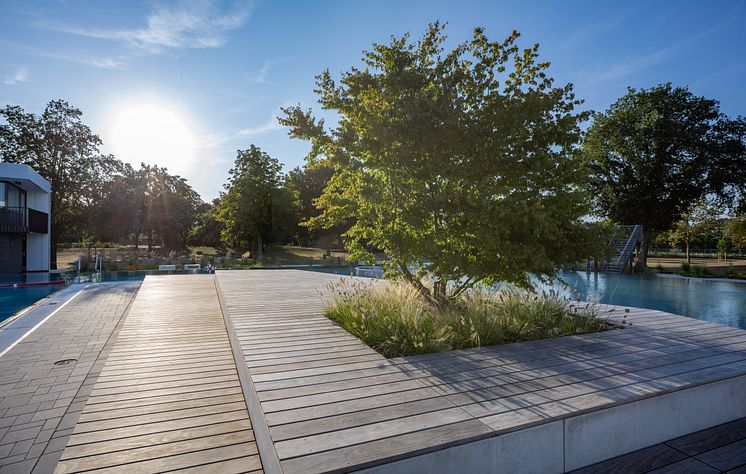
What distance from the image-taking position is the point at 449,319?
4078 mm

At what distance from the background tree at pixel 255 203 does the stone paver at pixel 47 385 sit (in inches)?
647

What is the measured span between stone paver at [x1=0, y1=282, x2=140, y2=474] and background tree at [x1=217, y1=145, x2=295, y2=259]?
53.9 ft

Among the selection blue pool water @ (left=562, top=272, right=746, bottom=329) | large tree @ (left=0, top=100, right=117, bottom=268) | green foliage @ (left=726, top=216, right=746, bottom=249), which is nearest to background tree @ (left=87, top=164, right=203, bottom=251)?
large tree @ (left=0, top=100, right=117, bottom=268)

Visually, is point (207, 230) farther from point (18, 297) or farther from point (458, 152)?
point (458, 152)

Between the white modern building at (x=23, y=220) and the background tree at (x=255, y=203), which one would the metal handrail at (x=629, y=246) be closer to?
the background tree at (x=255, y=203)

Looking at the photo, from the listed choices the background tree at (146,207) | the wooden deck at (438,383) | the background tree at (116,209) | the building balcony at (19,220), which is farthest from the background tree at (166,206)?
the wooden deck at (438,383)

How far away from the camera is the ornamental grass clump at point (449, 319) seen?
358 centimetres

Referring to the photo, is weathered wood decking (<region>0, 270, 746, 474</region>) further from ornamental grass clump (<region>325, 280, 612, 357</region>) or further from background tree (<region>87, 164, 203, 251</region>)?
background tree (<region>87, 164, 203, 251</region>)

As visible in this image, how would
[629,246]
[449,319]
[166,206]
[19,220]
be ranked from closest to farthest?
[449,319]
[19,220]
[629,246]
[166,206]

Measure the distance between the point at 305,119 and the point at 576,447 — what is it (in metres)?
4.42

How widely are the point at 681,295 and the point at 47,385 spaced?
1566cm

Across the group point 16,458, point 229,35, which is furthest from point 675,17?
point 16,458

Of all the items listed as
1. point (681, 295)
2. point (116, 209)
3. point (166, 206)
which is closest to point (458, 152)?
point (681, 295)

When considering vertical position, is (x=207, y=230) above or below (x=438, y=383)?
above
